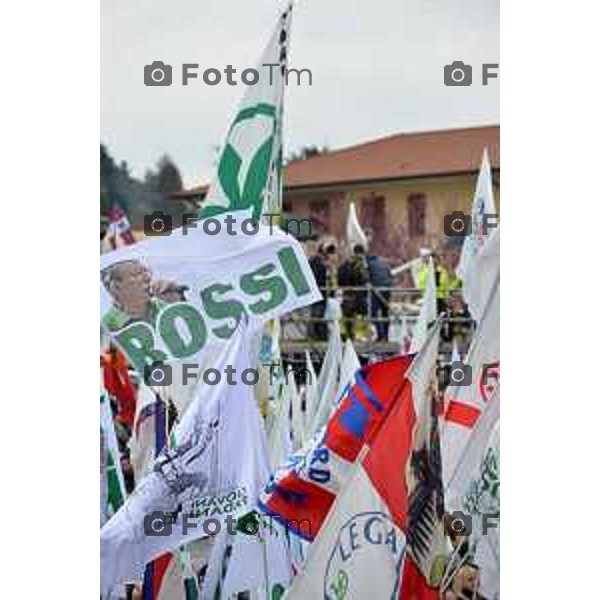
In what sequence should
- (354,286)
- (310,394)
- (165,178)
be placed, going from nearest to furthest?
(165,178), (354,286), (310,394)

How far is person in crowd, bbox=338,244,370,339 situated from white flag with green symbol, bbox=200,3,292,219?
130 mm

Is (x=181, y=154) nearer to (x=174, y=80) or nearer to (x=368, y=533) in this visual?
(x=174, y=80)

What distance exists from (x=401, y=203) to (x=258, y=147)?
21 cm

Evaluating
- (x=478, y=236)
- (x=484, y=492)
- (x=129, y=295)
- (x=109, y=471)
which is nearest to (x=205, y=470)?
(x=109, y=471)

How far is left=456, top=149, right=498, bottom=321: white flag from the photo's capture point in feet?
7.82

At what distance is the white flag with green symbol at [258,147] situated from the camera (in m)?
2.41

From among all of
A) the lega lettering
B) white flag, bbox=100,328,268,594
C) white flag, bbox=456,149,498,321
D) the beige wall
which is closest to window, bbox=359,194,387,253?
the beige wall

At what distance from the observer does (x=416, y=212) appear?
2.46 m

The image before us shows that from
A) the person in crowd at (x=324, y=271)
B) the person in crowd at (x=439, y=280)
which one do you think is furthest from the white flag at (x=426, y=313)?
the person in crowd at (x=324, y=271)

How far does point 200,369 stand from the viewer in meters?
2.45

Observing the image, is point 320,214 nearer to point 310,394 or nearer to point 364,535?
point 310,394

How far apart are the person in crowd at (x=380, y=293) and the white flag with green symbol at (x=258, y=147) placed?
15cm

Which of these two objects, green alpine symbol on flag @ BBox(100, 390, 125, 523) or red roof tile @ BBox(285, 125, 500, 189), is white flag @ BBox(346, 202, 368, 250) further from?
green alpine symbol on flag @ BBox(100, 390, 125, 523)
